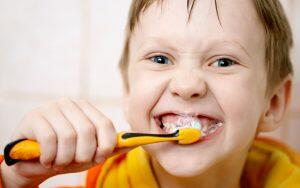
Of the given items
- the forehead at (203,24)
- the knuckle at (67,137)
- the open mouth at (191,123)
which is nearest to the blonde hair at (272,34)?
the forehead at (203,24)

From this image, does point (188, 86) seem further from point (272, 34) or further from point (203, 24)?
point (272, 34)

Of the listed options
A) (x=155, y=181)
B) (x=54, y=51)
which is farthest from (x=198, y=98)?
(x=54, y=51)

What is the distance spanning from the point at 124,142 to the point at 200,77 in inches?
6.1

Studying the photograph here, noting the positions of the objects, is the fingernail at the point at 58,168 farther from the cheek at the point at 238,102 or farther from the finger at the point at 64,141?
the cheek at the point at 238,102

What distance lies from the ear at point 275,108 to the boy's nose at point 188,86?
21 centimetres

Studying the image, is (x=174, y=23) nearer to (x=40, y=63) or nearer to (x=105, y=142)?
(x=105, y=142)

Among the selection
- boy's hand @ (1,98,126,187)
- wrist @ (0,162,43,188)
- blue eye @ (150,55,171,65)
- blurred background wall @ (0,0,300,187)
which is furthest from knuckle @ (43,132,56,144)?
blurred background wall @ (0,0,300,187)

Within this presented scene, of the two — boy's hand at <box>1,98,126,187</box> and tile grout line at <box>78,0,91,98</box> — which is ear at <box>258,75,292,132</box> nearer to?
boy's hand at <box>1,98,126,187</box>

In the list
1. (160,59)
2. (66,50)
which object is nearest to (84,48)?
(66,50)

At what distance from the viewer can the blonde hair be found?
0.74 metres

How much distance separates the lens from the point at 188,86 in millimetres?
634

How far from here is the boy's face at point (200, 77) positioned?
26.1 inches

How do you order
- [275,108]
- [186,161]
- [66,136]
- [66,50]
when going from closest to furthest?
1. [66,136]
2. [186,161]
3. [275,108]
4. [66,50]

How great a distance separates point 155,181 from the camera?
0.80 meters
